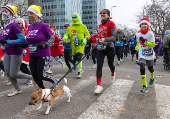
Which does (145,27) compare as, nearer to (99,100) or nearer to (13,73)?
(99,100)

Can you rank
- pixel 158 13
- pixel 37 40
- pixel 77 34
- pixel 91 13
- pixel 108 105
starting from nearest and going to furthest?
pixel 108 105 < pixel 37 40 < pixel 77 34 < pixel 158 13 < pixel 91 13

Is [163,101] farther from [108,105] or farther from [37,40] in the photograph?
[37,40]

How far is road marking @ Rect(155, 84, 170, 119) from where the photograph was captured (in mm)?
3065

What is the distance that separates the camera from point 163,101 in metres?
3.74

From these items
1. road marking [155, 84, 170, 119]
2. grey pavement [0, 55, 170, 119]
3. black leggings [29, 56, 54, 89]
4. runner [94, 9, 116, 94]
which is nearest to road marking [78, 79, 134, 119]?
grey pavement [0, 55, 170, 119]

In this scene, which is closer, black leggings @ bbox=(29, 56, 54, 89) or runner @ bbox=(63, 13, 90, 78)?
black leggings @ bbox=(29, 56, 54, 89)

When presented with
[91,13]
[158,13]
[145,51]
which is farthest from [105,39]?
[91,13]

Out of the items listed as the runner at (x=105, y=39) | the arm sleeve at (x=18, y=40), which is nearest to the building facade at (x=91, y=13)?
the runner at (x=105, y=39)

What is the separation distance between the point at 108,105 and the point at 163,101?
1.31 metres

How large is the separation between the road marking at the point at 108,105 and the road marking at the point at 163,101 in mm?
733

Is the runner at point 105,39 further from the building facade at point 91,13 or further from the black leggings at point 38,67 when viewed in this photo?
the building facade at point 91,13

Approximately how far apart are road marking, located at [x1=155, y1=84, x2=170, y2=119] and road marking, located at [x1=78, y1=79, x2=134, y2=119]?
2.41 ft

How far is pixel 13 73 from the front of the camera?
163 inches

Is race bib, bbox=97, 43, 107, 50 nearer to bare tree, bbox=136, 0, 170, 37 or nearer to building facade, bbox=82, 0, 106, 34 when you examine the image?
bare tree, bbox=136, 0, 170, 37
